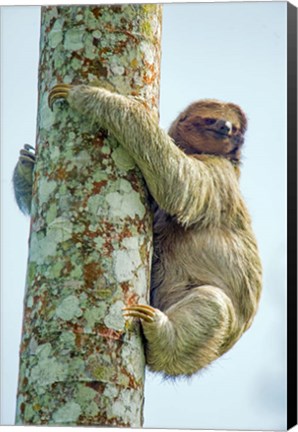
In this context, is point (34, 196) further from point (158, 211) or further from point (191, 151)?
point (191, 151)

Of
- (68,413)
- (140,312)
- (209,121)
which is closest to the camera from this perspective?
(68,413)

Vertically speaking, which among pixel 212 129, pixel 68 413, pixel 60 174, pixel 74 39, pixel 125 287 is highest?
pixel 74 39

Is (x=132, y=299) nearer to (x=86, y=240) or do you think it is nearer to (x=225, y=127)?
(x=86, y=240)

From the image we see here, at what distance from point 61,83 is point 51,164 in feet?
1.49

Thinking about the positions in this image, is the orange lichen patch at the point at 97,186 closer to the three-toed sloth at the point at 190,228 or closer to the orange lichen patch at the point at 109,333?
the three-toed sloth at the point at 190,228

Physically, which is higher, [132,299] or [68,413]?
[132,299]

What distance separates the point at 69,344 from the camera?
154 inches

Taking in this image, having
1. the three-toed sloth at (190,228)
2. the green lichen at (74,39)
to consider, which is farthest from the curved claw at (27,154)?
the green lichen at (74,39)

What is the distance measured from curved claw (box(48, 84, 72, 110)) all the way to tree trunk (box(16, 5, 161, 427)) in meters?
0.04

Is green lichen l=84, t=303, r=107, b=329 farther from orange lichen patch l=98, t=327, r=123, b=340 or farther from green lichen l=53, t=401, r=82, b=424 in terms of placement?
green lichen l=53, t=401, r=82, b=424

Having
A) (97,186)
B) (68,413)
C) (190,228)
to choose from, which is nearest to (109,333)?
(68,413)

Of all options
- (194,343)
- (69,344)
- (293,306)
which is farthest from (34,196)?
(293,306)

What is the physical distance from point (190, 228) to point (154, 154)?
2.55ft

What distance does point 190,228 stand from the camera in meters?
5.27
